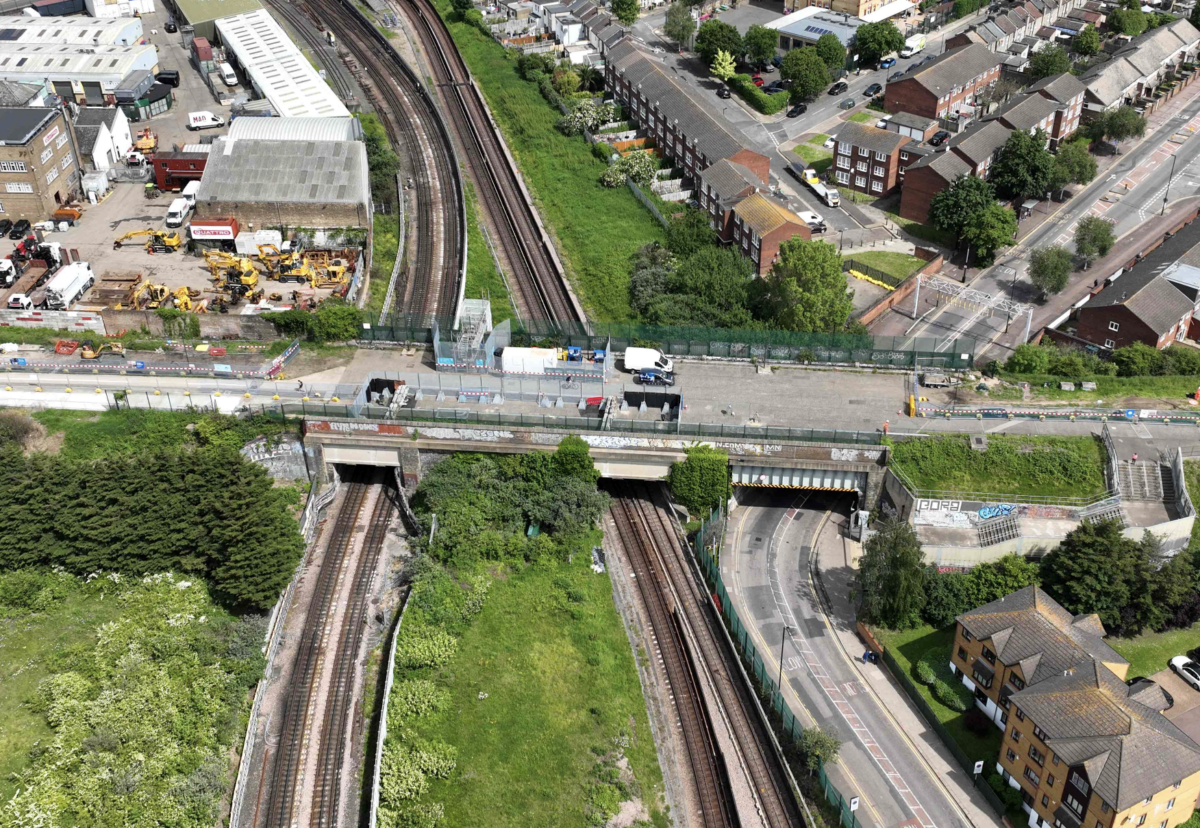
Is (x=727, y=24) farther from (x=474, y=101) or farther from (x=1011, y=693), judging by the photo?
(x=1011, y=693)

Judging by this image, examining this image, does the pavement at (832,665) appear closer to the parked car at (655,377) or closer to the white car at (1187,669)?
the parked car at (655,377)

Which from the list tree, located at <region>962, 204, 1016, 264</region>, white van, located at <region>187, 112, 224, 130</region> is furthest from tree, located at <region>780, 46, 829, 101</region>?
white van, located at <region>187, 112, 224, 130</region>

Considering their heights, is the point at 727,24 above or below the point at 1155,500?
above

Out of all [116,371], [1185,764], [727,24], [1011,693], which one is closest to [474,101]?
[727,24]

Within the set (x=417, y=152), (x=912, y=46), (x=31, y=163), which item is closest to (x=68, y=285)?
(x=31, y=163)

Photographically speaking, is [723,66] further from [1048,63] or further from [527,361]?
[527,361]
